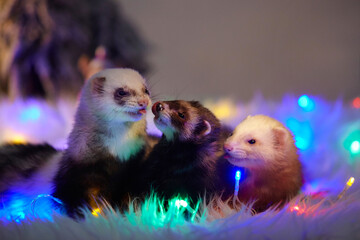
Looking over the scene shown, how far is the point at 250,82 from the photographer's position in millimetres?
2025

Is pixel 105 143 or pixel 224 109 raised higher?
pixel 105 143

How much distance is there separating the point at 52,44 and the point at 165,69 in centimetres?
60

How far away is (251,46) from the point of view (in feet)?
6.54

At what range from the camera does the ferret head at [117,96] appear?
85 centimetres

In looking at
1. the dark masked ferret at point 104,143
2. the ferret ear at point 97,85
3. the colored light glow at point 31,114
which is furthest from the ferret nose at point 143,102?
the colored light glow at point 31,114

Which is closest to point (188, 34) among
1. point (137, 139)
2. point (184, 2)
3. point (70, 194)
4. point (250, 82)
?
point (184, 2)

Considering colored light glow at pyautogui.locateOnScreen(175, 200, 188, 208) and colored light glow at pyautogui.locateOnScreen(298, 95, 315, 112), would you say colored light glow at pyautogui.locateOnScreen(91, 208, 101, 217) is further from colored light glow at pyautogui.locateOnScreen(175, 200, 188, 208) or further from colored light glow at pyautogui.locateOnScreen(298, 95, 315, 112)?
colored light glow at pyautogui.locateOnScreen(298, 95, 315, 112)

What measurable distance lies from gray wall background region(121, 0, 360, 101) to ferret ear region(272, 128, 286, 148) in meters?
0.88

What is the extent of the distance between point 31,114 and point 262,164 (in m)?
1.10

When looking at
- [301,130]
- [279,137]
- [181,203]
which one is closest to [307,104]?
[301,130]

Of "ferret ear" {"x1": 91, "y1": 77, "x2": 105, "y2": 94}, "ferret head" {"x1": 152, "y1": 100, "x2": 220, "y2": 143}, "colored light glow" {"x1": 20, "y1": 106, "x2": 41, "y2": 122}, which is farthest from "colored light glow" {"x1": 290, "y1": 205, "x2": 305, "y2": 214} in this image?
"colored light glow" {"x1": 20, "y1": 106, "x2": 41, "y2": 122}

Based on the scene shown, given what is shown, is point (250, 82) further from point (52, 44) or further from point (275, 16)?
point (52, 44)

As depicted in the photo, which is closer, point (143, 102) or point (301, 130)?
point (143, 102)

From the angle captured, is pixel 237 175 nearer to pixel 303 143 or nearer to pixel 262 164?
pixel 262 164
